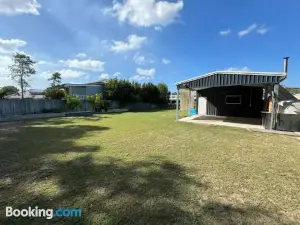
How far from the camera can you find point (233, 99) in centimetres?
1309

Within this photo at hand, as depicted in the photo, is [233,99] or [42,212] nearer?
[42,212]

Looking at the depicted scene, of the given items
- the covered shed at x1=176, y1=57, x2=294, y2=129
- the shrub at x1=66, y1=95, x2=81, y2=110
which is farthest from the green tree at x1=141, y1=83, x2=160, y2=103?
the covered shed at x1=176, y1=57, x2=294, y2=129

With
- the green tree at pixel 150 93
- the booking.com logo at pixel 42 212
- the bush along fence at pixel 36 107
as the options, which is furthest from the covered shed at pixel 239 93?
the green tree at pixel 150 93

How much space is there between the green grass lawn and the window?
27.7 feet

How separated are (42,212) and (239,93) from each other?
1353 cm

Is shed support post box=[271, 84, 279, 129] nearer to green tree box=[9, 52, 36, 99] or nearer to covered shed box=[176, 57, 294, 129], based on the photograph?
covered shed box=[176, 57, 294, 129]

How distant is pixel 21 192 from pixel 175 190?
7.61 ft

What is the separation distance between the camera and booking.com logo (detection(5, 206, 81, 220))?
209 centimetres

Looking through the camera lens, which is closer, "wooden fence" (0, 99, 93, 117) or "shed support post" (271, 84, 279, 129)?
"shed support post" (271, 84, 279, 129)

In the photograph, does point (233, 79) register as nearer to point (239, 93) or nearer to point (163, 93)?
point (239, 93)

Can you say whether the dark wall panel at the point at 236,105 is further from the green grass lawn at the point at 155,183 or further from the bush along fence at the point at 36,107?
the bush along fence at the point at 36,107

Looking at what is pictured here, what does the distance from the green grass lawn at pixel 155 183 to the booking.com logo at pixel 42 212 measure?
0.07 meters

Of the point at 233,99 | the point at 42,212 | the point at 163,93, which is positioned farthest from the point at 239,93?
the point at 163,93

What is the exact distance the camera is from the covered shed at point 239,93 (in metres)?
7.89
